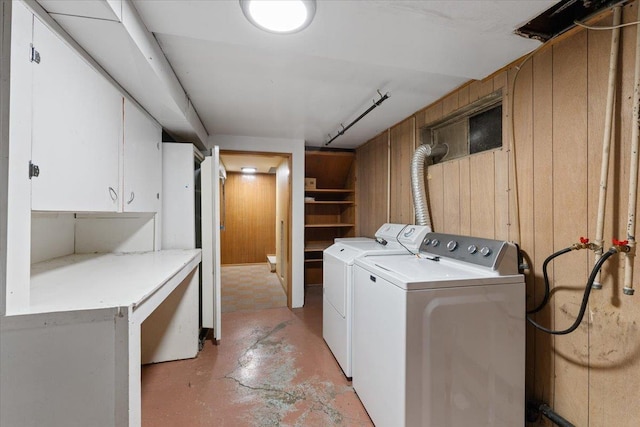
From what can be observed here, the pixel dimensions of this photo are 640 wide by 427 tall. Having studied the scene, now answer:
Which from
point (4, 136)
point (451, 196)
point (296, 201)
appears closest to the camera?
point (4, 136)

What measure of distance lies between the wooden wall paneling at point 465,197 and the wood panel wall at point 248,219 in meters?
4.82

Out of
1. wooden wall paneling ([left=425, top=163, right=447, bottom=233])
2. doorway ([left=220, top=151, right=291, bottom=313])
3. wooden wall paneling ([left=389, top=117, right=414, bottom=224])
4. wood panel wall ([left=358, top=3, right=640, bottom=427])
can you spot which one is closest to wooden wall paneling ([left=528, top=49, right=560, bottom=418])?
wood panel wall ([left=358, top=3, right=640, bottom=427])

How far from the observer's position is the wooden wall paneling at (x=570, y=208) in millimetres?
1252

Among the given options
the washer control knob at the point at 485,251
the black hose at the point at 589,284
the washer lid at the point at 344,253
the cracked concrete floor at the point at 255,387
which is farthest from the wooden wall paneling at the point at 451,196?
the cracked concrete floor at the point at 255,387

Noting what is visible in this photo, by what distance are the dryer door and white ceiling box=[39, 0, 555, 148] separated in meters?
1.32

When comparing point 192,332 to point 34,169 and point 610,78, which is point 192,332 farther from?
point 610,78

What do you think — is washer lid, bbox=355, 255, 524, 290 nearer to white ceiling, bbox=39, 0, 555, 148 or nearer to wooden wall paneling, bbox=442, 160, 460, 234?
wooden wall paneling, bbox=442, 160, 460, 234

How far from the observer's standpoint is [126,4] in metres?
1.08

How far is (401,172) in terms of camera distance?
9.07 feet

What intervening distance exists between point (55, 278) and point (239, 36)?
5.08 feet

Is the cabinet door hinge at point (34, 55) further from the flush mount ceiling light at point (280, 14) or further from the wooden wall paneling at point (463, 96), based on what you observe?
the wooden wall paneling at point (463, 96)

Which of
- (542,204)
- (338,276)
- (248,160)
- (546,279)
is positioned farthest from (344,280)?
(248,160)

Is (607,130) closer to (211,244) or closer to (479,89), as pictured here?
(479,89)

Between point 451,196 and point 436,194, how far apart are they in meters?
0.18
